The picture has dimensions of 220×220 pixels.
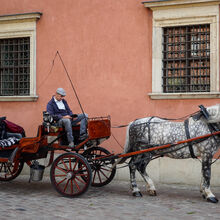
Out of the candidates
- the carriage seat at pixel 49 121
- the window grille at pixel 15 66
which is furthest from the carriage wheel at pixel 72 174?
the window grille at pixel 15 66

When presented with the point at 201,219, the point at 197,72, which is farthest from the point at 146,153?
the point at 197,72

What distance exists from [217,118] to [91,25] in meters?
4.10

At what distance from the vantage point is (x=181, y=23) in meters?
8.66

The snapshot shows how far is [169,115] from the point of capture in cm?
874

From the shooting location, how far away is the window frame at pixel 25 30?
9.81m

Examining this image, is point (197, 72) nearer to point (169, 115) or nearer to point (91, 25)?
point (169, 115)

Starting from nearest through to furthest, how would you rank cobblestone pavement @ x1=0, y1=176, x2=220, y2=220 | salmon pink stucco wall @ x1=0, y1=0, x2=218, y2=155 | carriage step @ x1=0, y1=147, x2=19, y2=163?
cobblestone pavement @ x1=0, y1=176, x2=220, y2=220, carriage step @ x1=0, y1=147, x2=19, y2=163, salmon pink stucco wall @ x1=0, y1=0, x2=218, y2=155

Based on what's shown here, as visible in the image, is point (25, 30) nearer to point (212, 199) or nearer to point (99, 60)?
point (99, 60)

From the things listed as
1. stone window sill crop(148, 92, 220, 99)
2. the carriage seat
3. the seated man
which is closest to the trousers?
the seated man

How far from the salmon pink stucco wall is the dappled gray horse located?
1710mm

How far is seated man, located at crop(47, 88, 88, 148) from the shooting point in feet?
23.3

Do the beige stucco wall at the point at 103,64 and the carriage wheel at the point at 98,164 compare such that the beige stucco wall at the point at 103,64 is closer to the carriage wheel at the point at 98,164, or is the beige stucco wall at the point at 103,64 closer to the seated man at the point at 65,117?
the carriage wheel at the point at 98,164

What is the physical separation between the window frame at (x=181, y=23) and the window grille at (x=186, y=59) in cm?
17

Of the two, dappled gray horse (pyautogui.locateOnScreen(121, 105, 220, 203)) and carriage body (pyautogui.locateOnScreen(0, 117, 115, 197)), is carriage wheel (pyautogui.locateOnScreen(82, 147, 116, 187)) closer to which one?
carriage body (pyautogui.locateOnScreen(0, 117, 115, 197))
